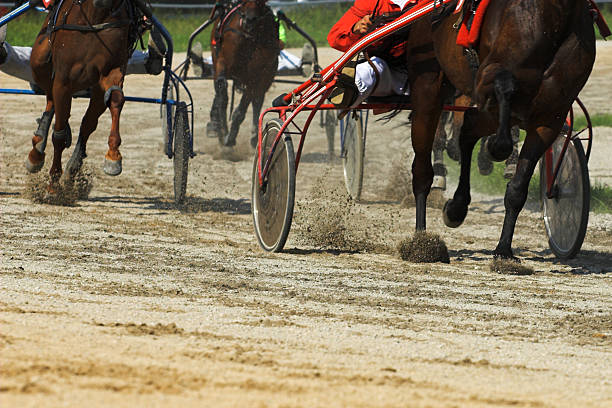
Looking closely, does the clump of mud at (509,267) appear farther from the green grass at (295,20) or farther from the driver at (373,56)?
the green grass at (295,20)

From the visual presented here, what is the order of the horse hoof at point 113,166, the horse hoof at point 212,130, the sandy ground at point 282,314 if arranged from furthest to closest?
1. the horse hoof at point 212,130
2. the horse hoof at point 113,166
3. the sandy ground at point 282,314

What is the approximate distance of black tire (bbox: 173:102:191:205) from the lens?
8.25 m

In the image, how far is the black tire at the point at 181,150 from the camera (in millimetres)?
8250

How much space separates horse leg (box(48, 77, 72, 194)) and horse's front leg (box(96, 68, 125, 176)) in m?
0.29

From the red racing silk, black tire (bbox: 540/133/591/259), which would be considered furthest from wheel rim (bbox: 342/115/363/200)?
black tire (bbox: 540/133/591/259)

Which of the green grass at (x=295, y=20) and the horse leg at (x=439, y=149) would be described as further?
the green grass at (x=295, y=20)

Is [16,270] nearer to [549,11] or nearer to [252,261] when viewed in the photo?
[252,261]

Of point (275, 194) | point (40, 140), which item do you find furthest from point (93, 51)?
point (275, 194)

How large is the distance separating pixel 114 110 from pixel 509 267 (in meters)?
3.14

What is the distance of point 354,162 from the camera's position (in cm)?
908

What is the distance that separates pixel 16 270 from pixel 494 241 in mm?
3638

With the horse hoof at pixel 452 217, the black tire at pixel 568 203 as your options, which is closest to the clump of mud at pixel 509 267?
the horse hoof at pixel 452 217

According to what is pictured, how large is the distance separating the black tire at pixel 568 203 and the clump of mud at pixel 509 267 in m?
0.64

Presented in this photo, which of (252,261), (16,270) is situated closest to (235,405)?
(16,270)
